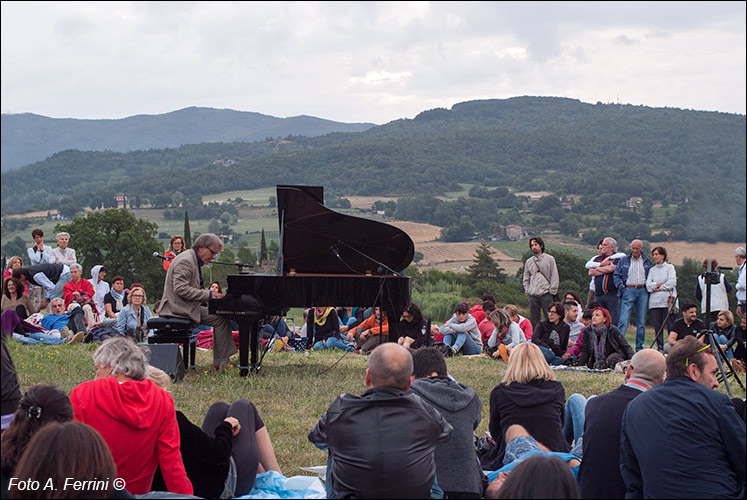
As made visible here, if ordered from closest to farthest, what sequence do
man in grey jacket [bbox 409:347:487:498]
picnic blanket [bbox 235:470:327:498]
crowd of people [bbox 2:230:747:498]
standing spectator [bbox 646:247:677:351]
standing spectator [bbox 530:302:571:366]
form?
crowd of people [bbox 2:230:747:498] → man in grey jacket [bbox 409:347:487:498] → picnic blanket [bbox 235:470:327:498] → standing spectator [bbox 530:302:571:366] → standing spectator [bbox 646:247:677:351]

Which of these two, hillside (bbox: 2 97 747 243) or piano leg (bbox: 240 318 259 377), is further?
hillside (bbox: 2 97 747 243)

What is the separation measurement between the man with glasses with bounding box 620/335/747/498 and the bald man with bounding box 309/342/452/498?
1071 mm

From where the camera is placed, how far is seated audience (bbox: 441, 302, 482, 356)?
12.4 m

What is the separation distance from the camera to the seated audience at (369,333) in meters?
12.6

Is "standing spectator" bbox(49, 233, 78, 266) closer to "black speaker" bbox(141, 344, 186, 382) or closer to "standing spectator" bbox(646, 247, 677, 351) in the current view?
"black speaker" bbox(141, 344, 186, 382)

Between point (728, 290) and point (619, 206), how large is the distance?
5528 centimetres

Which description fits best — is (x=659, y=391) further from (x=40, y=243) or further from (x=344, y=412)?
(x=40, y=243)

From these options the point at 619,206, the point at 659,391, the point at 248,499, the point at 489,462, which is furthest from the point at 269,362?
the point at 619,206

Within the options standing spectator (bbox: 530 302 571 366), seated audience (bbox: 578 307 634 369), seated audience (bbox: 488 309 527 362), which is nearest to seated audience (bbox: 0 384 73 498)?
seated audience (bbox: 578 307 634 369)

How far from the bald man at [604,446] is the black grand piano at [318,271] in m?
4.93

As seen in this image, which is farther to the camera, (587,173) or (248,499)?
(587,173)

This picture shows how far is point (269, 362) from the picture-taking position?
10766 mm

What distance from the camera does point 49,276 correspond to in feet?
44.8

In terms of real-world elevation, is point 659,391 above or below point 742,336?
above
